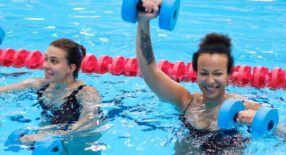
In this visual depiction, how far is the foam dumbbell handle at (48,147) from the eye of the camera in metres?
3.67

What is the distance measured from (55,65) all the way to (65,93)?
0.29 meters

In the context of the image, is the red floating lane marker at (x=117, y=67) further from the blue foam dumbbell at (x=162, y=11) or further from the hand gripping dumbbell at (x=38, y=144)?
the blue foam dumbbell at (x=162, y=11)

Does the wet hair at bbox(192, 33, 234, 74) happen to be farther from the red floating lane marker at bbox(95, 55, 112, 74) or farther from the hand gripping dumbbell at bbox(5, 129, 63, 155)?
the red floating lane marker at bbox(95, 55, 112, 74)

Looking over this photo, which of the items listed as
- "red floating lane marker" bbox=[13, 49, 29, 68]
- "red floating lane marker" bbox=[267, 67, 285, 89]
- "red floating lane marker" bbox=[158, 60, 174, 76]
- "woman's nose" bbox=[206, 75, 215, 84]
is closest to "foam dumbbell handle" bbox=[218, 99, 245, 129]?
"woman's nose" bbox=[206, 75, 215, 84]

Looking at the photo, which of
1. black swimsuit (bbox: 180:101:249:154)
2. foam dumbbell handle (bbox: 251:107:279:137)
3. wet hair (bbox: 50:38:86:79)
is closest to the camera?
foam dumbbell handle (bbox: 251:107:279:137)

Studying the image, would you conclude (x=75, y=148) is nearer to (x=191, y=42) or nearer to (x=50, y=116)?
(x=50, y=116)

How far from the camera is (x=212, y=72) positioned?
394 cm

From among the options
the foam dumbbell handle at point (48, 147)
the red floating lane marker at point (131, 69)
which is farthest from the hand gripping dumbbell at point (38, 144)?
the red floating lane marker at point (131, 69)

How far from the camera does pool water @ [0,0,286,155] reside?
475 cm

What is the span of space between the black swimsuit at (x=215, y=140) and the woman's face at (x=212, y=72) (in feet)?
1.11

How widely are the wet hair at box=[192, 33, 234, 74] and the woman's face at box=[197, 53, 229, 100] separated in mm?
45

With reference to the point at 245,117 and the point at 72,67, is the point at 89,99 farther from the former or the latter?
the point at 245,117

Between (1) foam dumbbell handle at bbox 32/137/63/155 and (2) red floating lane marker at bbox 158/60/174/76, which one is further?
(2) red floating lane marker at bbox 158/60/174/76

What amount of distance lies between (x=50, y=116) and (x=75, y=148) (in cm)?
51
